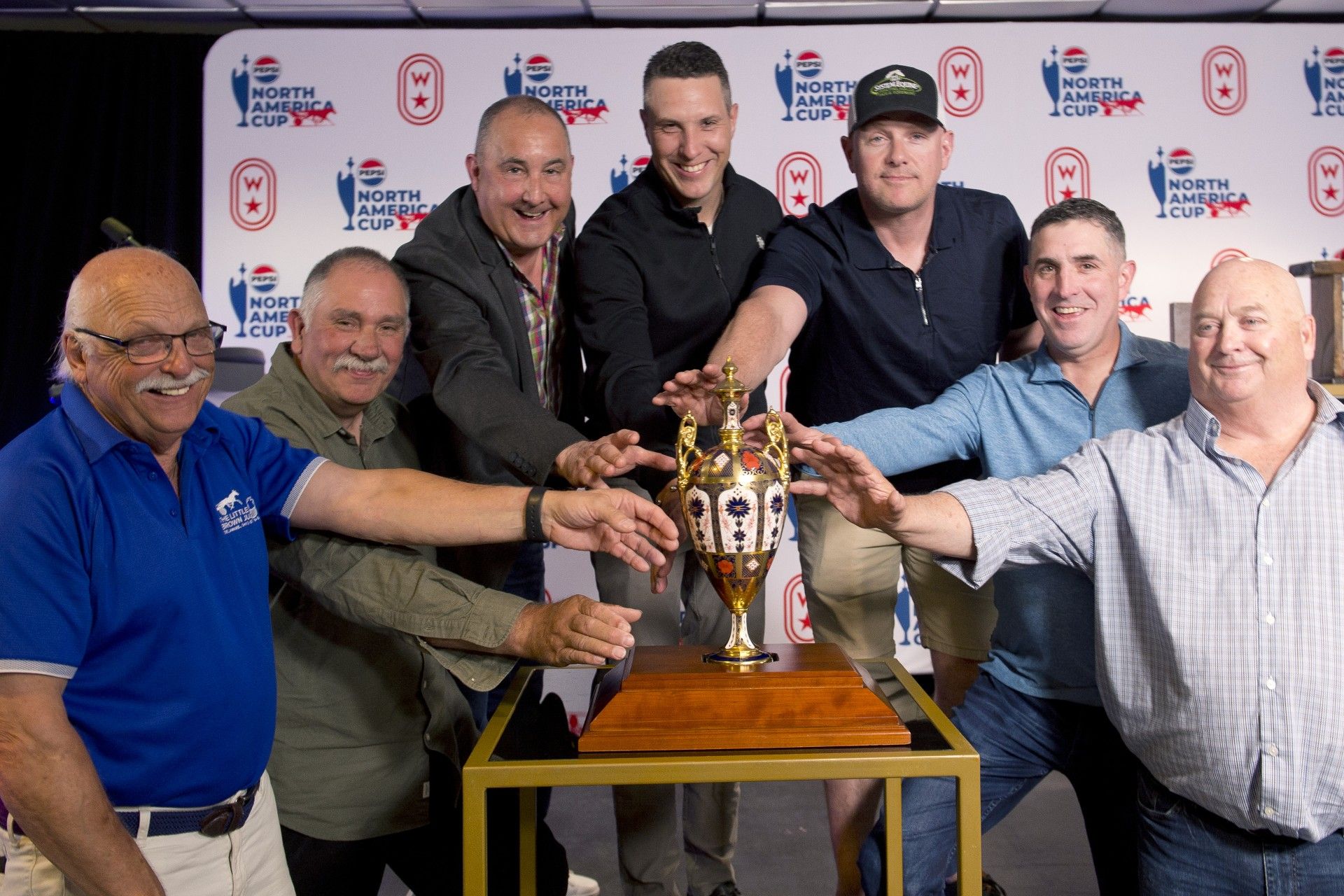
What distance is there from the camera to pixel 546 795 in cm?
281

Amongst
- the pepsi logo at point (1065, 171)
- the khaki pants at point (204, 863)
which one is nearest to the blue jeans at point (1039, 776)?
the khaki pants at point (204, 863)

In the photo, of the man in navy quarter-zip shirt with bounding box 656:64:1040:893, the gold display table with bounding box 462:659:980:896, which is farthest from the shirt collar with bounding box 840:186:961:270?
the gold display table with bounding box 462:659:980:896

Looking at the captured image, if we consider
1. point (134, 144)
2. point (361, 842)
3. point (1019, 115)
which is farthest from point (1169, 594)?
point (134, 144)

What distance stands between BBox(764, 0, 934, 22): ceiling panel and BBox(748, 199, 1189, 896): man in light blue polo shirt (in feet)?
10.3

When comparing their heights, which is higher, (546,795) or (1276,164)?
(1276,164)

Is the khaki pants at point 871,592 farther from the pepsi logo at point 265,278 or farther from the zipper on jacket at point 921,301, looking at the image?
the pepsi logo at point 265,278

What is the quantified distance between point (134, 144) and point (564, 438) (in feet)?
14.5

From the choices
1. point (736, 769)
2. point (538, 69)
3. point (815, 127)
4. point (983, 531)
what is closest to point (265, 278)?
point (538, 69)

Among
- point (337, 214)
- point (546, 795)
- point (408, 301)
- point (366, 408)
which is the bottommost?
point (546, 795)

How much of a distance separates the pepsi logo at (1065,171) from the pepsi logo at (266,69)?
3482mm

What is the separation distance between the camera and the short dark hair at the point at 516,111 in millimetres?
2570

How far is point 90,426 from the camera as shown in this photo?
5.18ft

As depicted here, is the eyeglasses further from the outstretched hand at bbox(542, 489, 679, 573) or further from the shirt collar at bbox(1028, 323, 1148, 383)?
the shirt collar at bbox(1028, 323, 1148, 383)

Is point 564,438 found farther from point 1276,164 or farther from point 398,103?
point 1276,164
